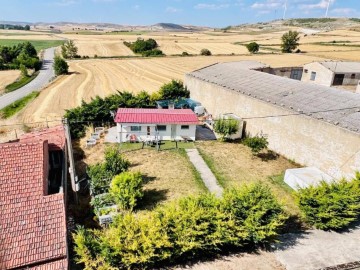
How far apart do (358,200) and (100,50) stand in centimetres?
9813

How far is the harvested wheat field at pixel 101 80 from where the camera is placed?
41.1 meters

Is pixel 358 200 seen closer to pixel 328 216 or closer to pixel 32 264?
pixel 328 216

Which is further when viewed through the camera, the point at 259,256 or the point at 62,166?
the point at 62,166

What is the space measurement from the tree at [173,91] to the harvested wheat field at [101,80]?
8.98m

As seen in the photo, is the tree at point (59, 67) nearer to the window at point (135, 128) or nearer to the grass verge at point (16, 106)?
the grass verge at point (16, 106)

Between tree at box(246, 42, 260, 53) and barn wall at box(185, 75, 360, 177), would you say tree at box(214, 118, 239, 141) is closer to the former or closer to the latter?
barn wall at box(185, 75, 360, 177)

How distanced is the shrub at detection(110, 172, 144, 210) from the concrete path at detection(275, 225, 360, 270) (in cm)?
828

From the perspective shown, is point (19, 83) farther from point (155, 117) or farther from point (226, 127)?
point (226, 127)

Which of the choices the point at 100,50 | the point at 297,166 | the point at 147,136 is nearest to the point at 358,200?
the point at 297,166

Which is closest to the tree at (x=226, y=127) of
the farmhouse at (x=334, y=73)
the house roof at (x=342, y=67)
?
the farmhouse at (x=334, y=73)

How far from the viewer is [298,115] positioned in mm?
24328

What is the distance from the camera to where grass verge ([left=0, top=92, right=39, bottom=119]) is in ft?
128

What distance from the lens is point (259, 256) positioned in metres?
13.8

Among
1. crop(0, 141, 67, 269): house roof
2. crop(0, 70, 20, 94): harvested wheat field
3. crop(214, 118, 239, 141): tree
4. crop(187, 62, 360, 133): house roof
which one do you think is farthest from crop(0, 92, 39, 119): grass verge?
crop(214, 118, 239, 141): tree
